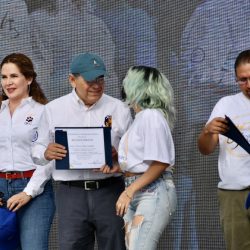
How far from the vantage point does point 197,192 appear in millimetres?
4441

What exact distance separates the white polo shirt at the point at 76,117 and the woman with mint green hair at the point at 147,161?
25cm

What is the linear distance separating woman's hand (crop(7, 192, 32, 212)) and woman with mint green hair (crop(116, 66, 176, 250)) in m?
0.63

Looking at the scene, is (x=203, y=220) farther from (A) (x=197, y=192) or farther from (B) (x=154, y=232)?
(B) (x=154, y=232)

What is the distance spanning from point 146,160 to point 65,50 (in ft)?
6.70

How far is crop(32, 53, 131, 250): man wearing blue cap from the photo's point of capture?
138 inches

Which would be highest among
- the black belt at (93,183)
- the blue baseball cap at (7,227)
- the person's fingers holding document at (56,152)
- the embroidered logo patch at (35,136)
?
the embroidered logo patch at (35,136)

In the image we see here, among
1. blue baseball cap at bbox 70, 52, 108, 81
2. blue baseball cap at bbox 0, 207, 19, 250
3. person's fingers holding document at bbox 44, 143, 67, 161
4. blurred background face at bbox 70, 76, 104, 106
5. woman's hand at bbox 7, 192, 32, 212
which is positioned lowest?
blue baseball cap at bbox 0, 207, 19, 250

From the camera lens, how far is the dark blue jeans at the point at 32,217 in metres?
3.67

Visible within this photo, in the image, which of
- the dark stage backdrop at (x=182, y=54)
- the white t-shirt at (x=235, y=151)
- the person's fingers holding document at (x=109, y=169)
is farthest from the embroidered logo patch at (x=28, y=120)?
the dark stage backdrop at (x=182, y=54)

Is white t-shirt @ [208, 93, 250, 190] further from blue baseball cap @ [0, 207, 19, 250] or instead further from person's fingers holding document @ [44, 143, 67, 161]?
blue baseball cap @ [0, 207, 19, 250]

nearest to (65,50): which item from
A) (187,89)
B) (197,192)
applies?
(187,89)

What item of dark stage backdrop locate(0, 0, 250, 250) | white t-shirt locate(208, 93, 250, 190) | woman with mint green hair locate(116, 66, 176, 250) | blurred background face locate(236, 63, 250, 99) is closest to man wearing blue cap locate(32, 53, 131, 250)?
woman with mint green hair locate(116, 66, 176, 250)

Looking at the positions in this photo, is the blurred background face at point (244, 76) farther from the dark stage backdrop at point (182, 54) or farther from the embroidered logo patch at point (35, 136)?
the embroidered logo patch at point (35, 136)

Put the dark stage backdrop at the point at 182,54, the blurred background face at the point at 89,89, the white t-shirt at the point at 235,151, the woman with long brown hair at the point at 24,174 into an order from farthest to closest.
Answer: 1. the dark stage backdrop at the point at 182,54
2. the woman with long brown hair at the point at 24,174
3. the blurred background face at the point at 89,89
4. the white t-shirt at the point at 235,151
